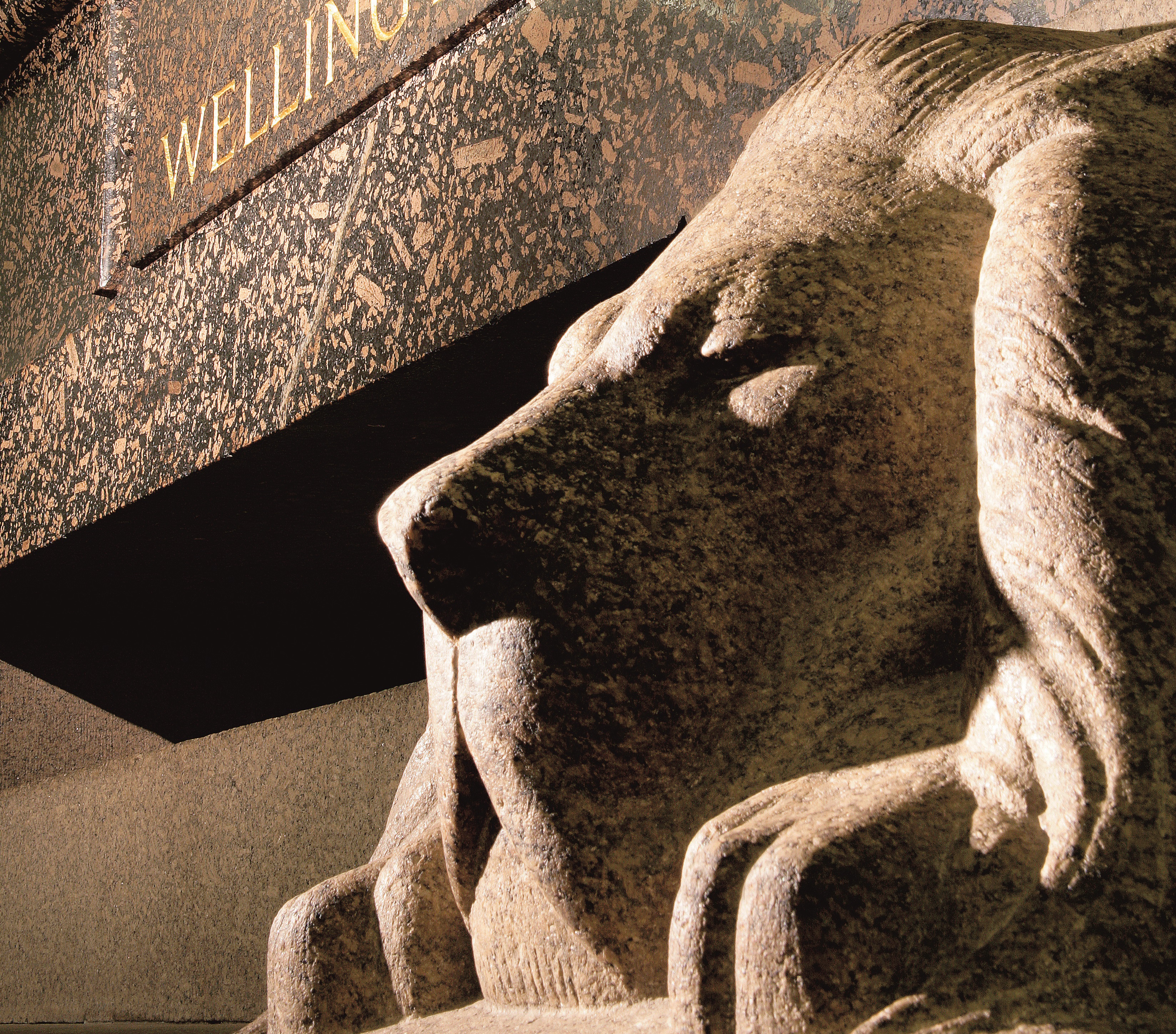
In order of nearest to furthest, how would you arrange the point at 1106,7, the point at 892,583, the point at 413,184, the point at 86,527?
the point at 892,583
the point at 1106,7
the point at 413,184
the point at 86,527

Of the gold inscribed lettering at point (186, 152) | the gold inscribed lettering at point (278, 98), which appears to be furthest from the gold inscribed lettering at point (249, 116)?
the gold inscribed lettering at point (186, 152)

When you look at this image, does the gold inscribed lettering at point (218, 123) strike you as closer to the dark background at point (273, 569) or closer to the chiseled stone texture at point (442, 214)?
the chiseled stone texture at point (442, 214)

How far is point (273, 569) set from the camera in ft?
8.11

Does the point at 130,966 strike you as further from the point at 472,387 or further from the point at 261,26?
the point at 261,26

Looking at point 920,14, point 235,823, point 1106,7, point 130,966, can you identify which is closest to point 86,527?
point 235,823

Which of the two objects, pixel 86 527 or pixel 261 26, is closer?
pixel 261 26

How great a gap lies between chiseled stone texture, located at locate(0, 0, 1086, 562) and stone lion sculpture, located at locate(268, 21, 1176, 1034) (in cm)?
38

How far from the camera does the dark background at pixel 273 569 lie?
5.08 feet

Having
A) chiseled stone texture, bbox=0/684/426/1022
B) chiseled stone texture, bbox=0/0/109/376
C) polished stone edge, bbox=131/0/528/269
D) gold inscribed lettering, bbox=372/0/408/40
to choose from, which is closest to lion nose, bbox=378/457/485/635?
polished stone edge, bbox=131/0/528/269

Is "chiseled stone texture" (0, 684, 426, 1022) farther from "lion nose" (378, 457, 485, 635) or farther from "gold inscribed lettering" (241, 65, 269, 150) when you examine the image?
"lion nose" (378, 457, 485, 635)

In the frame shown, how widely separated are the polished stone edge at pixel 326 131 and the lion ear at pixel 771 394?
3.05 ft

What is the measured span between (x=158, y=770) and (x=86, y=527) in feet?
2.48

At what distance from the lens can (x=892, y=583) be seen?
724 mm

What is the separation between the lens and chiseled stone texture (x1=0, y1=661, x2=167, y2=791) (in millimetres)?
3021
